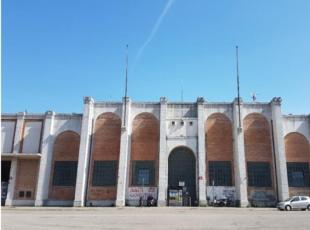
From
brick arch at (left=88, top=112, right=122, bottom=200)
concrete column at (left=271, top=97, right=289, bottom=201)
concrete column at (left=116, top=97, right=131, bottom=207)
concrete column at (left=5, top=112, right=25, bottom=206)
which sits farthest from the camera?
concrete column at (left=5, top=112, right=25, bottom=206)

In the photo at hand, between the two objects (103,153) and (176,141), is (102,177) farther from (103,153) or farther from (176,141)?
(176,141)

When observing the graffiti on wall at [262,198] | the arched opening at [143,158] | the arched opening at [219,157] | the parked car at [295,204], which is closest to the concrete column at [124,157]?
the arched opening at [143,158]

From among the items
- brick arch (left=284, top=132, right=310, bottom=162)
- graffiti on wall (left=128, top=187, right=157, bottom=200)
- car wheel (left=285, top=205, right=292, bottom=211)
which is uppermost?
brick arch (left=284, top=132, right=310, bottom=162)

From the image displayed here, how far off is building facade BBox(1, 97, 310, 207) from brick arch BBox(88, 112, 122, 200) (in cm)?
12

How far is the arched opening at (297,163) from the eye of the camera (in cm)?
3741

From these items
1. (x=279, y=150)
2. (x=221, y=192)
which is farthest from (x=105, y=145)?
(x=279, y=150)

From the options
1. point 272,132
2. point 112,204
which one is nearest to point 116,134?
point 112,204

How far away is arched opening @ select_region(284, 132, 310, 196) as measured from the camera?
123 ft

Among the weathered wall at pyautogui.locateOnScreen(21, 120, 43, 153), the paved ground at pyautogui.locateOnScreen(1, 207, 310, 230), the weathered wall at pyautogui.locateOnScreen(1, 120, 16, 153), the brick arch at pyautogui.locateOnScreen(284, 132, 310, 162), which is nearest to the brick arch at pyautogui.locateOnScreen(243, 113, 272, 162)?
the brick arch at pyautogui.locateOnScreen(284, 132, 310, 162)

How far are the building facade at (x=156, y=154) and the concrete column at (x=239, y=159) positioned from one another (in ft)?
0.36

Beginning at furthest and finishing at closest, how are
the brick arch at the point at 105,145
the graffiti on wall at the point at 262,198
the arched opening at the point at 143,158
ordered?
1. the brick arch at the point at 105,145
2. the arched opening at the point at 143,158
3. the graffiti on wall at the point at 262,198

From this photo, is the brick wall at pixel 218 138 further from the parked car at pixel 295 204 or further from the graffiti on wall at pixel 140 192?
the parked car at pixel 295 204

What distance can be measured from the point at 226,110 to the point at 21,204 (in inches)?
1037

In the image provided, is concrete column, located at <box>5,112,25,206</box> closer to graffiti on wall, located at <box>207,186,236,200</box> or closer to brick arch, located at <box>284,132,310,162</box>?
graffiti on wall, located at <box>207,186,236,200</box>
